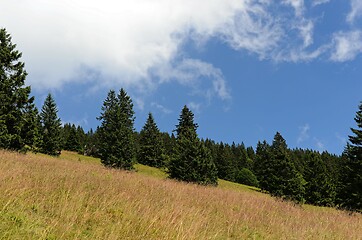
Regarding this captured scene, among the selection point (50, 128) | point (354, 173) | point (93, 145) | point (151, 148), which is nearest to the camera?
point (354, 173)

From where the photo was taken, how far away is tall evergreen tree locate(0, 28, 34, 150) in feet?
98.8

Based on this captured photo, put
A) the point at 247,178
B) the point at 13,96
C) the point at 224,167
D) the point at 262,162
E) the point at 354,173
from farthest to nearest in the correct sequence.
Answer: the point at 224,167
the point at 247,178
the point at 262,162
the point at 354,173
the point at 13,96

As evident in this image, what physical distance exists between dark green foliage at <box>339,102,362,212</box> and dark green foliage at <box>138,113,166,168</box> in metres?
36.3

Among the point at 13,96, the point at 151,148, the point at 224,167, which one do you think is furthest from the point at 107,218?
the point at 224,167

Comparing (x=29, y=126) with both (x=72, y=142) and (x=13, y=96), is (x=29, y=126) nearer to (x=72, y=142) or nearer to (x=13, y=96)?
(x=13, y=96)

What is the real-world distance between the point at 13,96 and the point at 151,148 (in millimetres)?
41114

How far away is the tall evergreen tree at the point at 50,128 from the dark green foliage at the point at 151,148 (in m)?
20.3


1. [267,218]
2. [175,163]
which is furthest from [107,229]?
[175,163]

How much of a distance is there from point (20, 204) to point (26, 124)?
29.2m

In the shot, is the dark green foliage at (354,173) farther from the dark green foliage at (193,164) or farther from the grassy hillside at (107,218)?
the grassy hillside at (107,218)

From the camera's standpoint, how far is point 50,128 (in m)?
54.1

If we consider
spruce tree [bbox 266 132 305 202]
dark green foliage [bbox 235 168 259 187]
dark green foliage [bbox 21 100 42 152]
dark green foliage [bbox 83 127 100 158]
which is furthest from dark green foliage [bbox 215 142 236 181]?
dark green foliage [bbox 21 100 42 152]

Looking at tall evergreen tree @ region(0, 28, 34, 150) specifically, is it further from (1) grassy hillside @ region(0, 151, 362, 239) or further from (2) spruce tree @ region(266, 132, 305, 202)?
(2) spruce tree @ region(266, 132, 305, 202)

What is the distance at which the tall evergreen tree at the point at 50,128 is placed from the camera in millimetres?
51125
